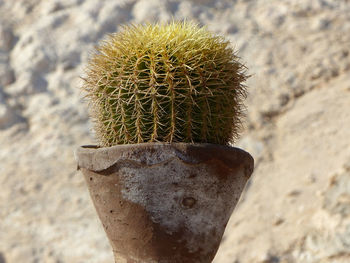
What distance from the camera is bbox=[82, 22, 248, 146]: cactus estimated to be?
147 centimetres

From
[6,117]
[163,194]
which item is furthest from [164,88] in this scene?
[6,117]

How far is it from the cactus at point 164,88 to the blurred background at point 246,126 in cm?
148

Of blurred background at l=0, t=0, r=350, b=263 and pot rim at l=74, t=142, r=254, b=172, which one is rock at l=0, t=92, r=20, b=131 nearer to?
blurred background at l=0, t=0, r=350, b=263

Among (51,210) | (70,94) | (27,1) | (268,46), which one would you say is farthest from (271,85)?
(27,1)

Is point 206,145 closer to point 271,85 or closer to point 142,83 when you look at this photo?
point 142,83

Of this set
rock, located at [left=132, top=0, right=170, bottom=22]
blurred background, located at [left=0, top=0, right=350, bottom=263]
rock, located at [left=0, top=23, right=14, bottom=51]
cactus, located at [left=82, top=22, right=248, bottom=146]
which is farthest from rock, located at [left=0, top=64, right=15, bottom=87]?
cactus, located at [left=82, top=22, right=248, bottom=146]

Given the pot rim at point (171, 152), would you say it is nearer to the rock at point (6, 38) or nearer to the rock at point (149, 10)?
the rock at point (149, 10)

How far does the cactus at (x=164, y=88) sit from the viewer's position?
1.47 metres

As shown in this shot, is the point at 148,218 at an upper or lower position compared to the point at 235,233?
lower

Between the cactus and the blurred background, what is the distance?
4.86ft

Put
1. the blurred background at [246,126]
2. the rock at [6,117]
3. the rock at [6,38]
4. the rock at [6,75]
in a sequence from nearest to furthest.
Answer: the blurred background at [246,126], the rock at [6,117], the rock at [6,75], the rock at [6,38]

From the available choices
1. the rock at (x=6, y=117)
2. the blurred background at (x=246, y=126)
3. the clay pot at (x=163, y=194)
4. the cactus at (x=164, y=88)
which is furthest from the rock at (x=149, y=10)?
the clay pot at (x=163, y=194)

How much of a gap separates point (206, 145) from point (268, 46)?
7.12 ft

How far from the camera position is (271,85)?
338cm
